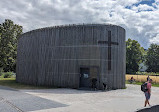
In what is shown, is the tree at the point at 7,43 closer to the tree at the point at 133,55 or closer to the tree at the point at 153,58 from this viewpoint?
the tree at the point at 133,55

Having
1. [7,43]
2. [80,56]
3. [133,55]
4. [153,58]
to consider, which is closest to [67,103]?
[80,56]

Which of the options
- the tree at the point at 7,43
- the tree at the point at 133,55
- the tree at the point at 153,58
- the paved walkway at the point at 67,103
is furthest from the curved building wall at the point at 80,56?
the tree at the point at 153,58

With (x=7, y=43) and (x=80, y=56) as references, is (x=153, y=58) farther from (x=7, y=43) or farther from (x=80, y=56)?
(x=80, y=56)

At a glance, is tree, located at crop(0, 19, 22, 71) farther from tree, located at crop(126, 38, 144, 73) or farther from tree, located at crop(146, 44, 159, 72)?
tree, located at crop(146, 44, 159, 72)

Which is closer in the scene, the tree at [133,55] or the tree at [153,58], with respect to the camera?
the tree at [133,55]

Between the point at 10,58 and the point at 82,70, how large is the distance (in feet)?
107

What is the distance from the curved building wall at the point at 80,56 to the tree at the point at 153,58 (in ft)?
176

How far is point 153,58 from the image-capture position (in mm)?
66750

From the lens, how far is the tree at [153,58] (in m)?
66.4

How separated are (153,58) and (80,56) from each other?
57.6 meters

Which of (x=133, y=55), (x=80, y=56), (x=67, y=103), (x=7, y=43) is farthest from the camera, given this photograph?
(x=133, y=55)

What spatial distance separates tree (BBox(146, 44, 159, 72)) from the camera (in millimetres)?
66438

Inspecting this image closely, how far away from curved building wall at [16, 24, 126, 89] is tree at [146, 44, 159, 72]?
53.7m

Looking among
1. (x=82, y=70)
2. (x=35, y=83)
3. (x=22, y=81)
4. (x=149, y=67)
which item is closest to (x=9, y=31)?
(x=22, y=81)
